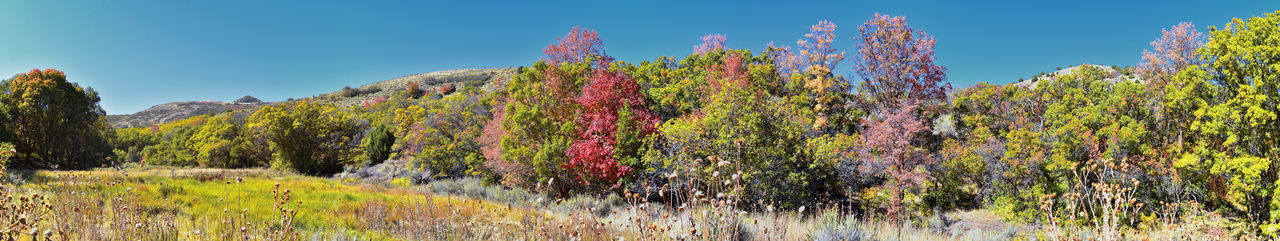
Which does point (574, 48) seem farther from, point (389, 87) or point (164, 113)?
point (164, 113)

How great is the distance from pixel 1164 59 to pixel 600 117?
24463 millimetres

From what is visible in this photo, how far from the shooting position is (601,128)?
45.3ft

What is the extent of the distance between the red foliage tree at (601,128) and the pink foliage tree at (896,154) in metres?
6.44

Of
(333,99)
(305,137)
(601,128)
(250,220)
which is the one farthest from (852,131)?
(333,99)

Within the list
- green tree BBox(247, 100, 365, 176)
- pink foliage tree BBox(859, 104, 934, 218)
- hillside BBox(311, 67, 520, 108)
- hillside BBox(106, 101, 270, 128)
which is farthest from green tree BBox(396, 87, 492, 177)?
hillside BBox(106, 101, 270, 128)

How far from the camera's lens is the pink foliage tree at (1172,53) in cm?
1962

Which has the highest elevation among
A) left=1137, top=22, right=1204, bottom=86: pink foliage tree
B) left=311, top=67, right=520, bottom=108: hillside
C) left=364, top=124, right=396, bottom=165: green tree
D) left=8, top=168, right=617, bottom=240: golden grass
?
left=311, top=67, right=520, bottom=108: hillside

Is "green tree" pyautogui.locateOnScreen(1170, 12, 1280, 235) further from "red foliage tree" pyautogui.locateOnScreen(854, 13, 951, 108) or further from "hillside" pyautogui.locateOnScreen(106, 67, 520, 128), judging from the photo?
"hillside" pyautogui.locateOnScreen(106, 67, 520, 128)

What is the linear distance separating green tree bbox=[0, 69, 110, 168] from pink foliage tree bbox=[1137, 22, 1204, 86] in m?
47.3

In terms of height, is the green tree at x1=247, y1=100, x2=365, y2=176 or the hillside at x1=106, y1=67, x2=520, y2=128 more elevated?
the hillside at x1=106, y1=67, x2=520, y2=128

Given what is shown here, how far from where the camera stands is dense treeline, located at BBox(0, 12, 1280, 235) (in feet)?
37.2

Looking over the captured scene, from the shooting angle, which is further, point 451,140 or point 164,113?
point 164,113

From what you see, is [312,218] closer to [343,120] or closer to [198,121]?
[343,120]

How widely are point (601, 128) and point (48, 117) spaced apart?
95.4 feet
